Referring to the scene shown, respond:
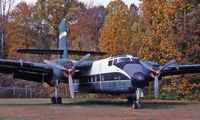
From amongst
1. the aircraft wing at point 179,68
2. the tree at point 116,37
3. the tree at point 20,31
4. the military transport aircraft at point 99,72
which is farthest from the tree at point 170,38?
the tree at point 20,31

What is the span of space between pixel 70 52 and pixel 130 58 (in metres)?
7.46

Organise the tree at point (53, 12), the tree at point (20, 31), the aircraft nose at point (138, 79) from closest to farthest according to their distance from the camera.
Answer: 1. the aircraft nose at point (138, 79)
2. the tree at point (20, 31)
3. the tree at point (53, 12)

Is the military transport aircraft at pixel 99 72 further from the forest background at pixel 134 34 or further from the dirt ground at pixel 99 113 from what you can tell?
the forest background at pixel 134 34

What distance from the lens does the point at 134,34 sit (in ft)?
112

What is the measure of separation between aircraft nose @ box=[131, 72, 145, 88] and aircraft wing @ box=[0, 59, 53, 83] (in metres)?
7.73

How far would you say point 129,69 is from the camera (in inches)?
674

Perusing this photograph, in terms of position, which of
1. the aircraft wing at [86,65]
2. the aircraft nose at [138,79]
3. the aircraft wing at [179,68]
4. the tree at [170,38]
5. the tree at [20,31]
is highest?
the tree at [20,31]

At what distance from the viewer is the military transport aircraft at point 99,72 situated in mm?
17125

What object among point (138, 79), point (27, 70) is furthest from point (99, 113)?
point (27, 70)

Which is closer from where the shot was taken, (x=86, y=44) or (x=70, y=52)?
(x=70, y=52)

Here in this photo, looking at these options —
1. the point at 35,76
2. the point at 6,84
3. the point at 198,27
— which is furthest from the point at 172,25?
the point at 6,84

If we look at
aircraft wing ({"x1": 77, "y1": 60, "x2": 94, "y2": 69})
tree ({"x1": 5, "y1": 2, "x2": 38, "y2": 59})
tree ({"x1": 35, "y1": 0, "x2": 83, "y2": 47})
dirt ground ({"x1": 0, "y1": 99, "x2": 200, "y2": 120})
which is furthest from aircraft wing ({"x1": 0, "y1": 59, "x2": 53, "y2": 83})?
tree ({"x1": 5, "y1": 2, "x2": 38, "y2": 59})

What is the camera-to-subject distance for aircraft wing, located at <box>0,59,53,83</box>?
19.9 m

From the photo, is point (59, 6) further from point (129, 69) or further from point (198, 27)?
point (129, 69)
